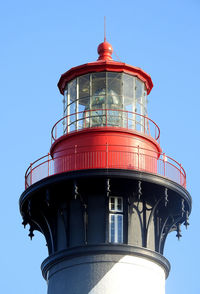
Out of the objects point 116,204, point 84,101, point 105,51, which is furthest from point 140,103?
point 116,204

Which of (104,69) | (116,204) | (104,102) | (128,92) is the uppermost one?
(104,69)

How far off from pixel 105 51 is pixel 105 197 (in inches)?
239

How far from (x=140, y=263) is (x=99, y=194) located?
2.66 m

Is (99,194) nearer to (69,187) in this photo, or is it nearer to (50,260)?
(69,187)

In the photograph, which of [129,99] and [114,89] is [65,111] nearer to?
[114,89]

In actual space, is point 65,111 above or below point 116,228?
above

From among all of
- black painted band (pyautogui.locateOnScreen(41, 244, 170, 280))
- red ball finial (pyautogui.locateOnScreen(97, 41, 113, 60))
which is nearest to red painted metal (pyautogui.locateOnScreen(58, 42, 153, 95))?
red ball finial (pyautogui.locateOnScreen(97, 41, 113, 60))

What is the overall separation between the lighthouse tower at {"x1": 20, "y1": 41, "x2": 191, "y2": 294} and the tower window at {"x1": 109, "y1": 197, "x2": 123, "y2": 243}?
1.3 inches

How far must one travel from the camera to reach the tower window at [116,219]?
2839cm

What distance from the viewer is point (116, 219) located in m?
28.6

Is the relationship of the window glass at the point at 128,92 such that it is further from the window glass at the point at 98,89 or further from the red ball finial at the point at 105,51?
the red ball finial at the point at 105,51

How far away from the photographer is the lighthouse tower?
2798 centimetres

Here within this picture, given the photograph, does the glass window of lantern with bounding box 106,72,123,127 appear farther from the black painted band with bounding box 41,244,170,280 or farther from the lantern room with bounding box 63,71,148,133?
the black painted band with bounding box 41,244,170,280

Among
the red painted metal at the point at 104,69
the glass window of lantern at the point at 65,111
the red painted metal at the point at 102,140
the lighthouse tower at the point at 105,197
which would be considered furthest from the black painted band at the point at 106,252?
the red painted metal at the point at 104,69
